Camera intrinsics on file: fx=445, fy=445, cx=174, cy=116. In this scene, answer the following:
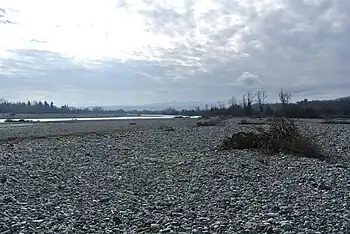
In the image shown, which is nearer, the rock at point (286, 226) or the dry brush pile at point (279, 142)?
the rock at point (286, 226)

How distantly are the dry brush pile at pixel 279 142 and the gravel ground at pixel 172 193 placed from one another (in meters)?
0.96

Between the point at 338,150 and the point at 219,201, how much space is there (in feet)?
44.7

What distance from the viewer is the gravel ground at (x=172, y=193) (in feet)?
28.7

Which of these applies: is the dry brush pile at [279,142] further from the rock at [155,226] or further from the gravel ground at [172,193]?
the rock at [155,226]

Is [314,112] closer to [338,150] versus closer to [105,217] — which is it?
[338,150]

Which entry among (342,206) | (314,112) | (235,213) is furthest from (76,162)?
(314,112)

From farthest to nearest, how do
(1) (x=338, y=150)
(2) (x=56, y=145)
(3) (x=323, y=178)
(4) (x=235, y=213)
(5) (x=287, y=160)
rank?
1. (2) (x=56, y=145)
2. (1) (x=338, y=150)
3. (5) (x=287, y=160)
4. (3) (x=323, y=178)
5. (4) (x=235, y=213)

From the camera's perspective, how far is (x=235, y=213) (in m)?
9.71

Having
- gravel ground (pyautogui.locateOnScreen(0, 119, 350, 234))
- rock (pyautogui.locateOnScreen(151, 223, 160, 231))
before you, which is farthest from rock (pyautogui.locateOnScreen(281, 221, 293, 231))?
rock (pyautogui.locateOnScreen(151, 223, 160, 231))

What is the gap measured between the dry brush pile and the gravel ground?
96 centimetres

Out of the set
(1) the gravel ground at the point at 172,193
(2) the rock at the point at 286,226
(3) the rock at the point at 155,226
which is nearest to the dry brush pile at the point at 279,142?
(1) the gravel ground at the point at 172,193

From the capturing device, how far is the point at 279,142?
2050 cm

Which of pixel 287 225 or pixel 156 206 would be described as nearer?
pixel 287 225

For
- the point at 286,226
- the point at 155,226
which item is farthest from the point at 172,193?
the point at 286,226
